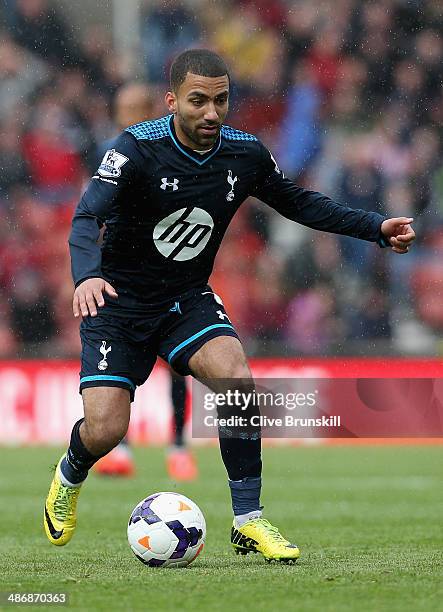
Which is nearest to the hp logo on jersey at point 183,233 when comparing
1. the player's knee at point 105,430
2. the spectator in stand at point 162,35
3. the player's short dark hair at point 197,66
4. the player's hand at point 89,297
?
the player's short dark hair at point 197,66

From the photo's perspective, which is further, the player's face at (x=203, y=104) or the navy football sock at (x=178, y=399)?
the navy football sock at (x=178, y=399)

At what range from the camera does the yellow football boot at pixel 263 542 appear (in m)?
5.25

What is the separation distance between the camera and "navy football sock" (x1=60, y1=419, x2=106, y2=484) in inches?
223

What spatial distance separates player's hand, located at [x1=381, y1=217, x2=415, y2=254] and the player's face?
82 centimetres

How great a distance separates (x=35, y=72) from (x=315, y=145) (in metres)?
3.22

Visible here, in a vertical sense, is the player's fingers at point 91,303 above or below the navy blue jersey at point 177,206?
below

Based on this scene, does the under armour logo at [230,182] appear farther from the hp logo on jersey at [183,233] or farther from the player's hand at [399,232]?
the player's hand at [399,232]

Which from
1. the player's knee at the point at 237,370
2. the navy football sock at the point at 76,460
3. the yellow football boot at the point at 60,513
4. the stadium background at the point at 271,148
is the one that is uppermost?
the stadium background at the point at 271,148

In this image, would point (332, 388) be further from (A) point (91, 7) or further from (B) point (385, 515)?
(A) point (91, 7)

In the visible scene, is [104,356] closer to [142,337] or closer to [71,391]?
[142,337]

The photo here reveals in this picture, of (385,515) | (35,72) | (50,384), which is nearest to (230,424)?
(385,515)

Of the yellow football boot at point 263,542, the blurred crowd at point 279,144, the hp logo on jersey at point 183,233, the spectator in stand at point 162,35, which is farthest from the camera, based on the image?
the spectator in stand at point 162,35

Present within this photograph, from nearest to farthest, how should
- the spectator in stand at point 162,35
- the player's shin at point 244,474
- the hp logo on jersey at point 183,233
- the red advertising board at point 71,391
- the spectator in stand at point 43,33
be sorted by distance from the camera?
the player's shin at point 244,474 < the hp logo on jersey at point 183,233 < the red advertising board at point 71,391 < the spectator in stand at point 162,35 < the spectator in stand at point 43,33

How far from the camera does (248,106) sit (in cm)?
1480
